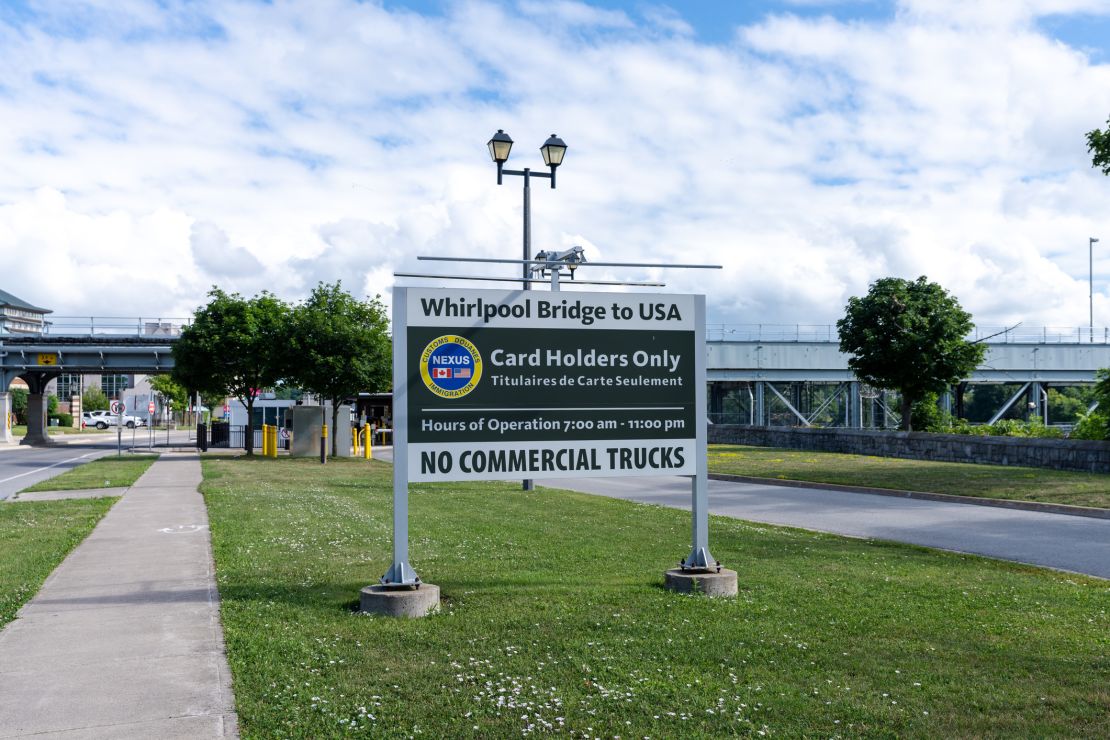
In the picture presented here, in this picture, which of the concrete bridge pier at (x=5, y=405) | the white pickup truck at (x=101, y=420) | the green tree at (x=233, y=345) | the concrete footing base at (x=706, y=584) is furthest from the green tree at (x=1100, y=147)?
the white pickup truck at (x=101, y=420)

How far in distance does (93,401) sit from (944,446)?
348 ft

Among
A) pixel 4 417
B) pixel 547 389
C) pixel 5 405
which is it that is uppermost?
pixel 547 389

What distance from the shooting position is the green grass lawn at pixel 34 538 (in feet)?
27.7

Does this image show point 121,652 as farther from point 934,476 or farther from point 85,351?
point 85,351

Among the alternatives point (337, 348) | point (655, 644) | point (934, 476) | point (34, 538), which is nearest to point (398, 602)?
point (655, 644)

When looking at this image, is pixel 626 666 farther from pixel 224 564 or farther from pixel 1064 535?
pixel 1064 535

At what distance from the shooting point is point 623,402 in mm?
8766

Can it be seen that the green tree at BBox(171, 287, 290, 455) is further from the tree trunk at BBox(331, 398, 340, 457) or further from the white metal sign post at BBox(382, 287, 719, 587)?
the white metal sign post at BBox(382, 287, 719, 587)

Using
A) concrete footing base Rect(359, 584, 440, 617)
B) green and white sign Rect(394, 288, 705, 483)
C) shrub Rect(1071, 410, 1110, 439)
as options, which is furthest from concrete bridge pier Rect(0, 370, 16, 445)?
concrete footing base Rect(359, 584, 440, 617)

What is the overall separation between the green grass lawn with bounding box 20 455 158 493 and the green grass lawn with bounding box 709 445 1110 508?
1461 centimetres

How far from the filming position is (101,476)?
78.7 feet

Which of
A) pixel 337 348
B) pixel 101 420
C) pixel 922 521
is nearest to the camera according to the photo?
pixel 922 521

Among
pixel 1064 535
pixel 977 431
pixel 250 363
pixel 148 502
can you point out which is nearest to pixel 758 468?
pixel 977 431

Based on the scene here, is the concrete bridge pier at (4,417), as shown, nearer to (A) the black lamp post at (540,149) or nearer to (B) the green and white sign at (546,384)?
(A) the black lamp post at (540,149)
